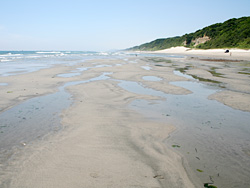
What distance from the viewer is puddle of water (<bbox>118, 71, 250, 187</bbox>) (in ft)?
12.1

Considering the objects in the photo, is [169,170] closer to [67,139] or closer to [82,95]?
[67,139]

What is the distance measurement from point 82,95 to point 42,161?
20.4 feet

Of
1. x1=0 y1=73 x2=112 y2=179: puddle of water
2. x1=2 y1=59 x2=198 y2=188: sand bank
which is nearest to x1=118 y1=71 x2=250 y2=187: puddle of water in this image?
x1=2 y1=59 x2=198 y2=188: sand bank

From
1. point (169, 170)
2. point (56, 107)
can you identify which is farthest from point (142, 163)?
point (56, 107)

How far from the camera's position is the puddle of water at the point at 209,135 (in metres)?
3.68

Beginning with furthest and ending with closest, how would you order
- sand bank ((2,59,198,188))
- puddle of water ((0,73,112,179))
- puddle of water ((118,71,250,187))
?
puddle of water ((0,73,112,179)) < puddle of water ((118,71,250,187)) < sand bank ((2,59,198,188))

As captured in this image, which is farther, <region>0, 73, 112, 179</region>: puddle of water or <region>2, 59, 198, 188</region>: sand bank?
<region>0, 73, 112, 179</region>: puddle of water

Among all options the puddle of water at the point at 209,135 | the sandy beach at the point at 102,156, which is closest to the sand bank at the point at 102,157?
the sandy beach at the point at 102,156

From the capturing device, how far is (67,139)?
4.96 meters

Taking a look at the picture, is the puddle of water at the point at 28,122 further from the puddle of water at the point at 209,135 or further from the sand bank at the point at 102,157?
the puddle of water at the point at 209,135

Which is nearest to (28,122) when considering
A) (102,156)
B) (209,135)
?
(102,156)

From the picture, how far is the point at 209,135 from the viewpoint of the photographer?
5395 mm

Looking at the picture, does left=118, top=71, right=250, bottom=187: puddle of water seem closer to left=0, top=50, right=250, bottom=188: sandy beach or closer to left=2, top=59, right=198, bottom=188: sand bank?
left=0, top=50, right=250, bottom=188: sandy beach

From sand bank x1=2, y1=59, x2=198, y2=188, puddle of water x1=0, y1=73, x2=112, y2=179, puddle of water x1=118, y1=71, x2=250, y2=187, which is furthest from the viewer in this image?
puddle of water x1=0, y1=73, x2=112, y2=179
